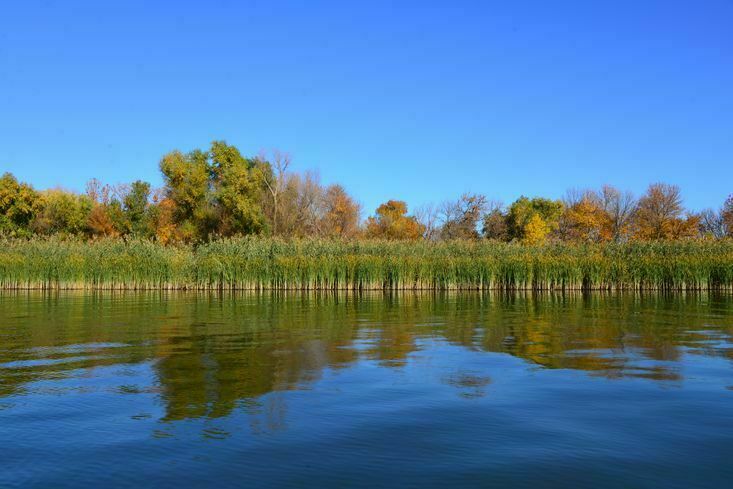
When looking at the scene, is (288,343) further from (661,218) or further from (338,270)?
(661,218)

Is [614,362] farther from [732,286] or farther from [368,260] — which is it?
[732,286]

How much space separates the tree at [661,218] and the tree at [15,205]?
53.0 m

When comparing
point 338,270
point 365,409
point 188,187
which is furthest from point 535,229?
point 365,409

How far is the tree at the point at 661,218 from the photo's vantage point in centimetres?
5819

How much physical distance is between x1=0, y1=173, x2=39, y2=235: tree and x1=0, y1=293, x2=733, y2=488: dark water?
143 ft

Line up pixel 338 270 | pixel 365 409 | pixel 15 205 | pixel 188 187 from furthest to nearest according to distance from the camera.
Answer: pixel 188 187
pixel 15 205
pixel 338 270
pixel 365 409

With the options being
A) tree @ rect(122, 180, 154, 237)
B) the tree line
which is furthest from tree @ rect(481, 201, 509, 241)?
tree @ rect(122, 180, 154, 237)

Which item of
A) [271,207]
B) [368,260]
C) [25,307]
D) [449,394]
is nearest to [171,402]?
[449,394]

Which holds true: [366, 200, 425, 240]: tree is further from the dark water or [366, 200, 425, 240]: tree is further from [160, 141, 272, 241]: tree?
the dark water

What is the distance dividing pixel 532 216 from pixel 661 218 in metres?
11.8

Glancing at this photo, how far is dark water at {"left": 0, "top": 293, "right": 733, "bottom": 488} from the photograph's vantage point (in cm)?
397

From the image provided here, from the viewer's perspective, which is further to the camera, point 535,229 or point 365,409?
point 535,229

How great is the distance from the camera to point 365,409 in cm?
553

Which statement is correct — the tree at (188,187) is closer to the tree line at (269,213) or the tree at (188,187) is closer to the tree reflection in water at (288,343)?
the tree line at (269,213)
